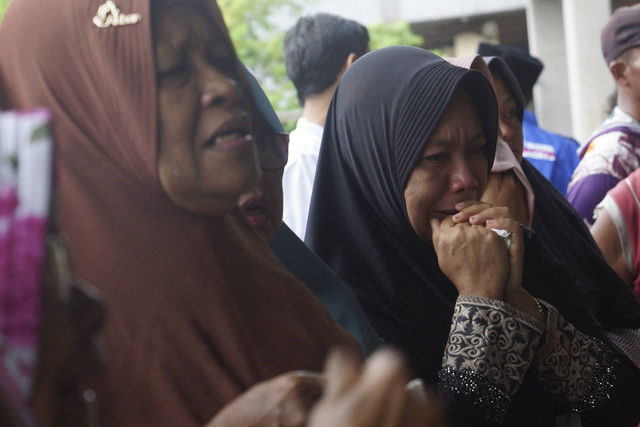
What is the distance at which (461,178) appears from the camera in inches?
72.1

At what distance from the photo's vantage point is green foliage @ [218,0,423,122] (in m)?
2.87

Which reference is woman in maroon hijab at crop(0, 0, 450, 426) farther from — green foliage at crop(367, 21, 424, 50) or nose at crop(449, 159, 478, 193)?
green foliage at crop(367, 21, 424, 50)

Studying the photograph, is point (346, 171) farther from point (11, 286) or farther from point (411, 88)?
point (11, 286)

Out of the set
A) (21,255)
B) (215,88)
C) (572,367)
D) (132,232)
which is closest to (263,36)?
(572,367)

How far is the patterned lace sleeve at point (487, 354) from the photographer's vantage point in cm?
162

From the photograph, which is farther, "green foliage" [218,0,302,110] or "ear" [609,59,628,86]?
"ear" [609,59,628,86]

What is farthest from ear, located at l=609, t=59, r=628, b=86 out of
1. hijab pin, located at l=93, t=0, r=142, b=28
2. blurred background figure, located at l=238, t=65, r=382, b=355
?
hijab pin, located at l=93, t=0, r=142, b=28

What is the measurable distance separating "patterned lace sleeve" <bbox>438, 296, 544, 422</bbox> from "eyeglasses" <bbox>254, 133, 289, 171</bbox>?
1.73 ft

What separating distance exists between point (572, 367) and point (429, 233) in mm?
408

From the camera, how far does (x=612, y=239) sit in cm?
289

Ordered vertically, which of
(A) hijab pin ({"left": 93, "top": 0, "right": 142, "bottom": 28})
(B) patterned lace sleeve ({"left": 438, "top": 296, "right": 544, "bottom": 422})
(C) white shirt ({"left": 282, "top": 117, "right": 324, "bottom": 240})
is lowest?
(B) patterned lace sleeve ({"left": 438, "top": 296, "right": 544, "bottom": 422})

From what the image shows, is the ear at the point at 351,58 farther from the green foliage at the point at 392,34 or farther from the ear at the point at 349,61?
the green foliage at the point at 392,34

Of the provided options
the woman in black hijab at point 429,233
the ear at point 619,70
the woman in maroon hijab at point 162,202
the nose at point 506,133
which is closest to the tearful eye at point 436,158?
the woman in black hijab at point 429,233

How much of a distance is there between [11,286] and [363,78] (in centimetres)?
132
